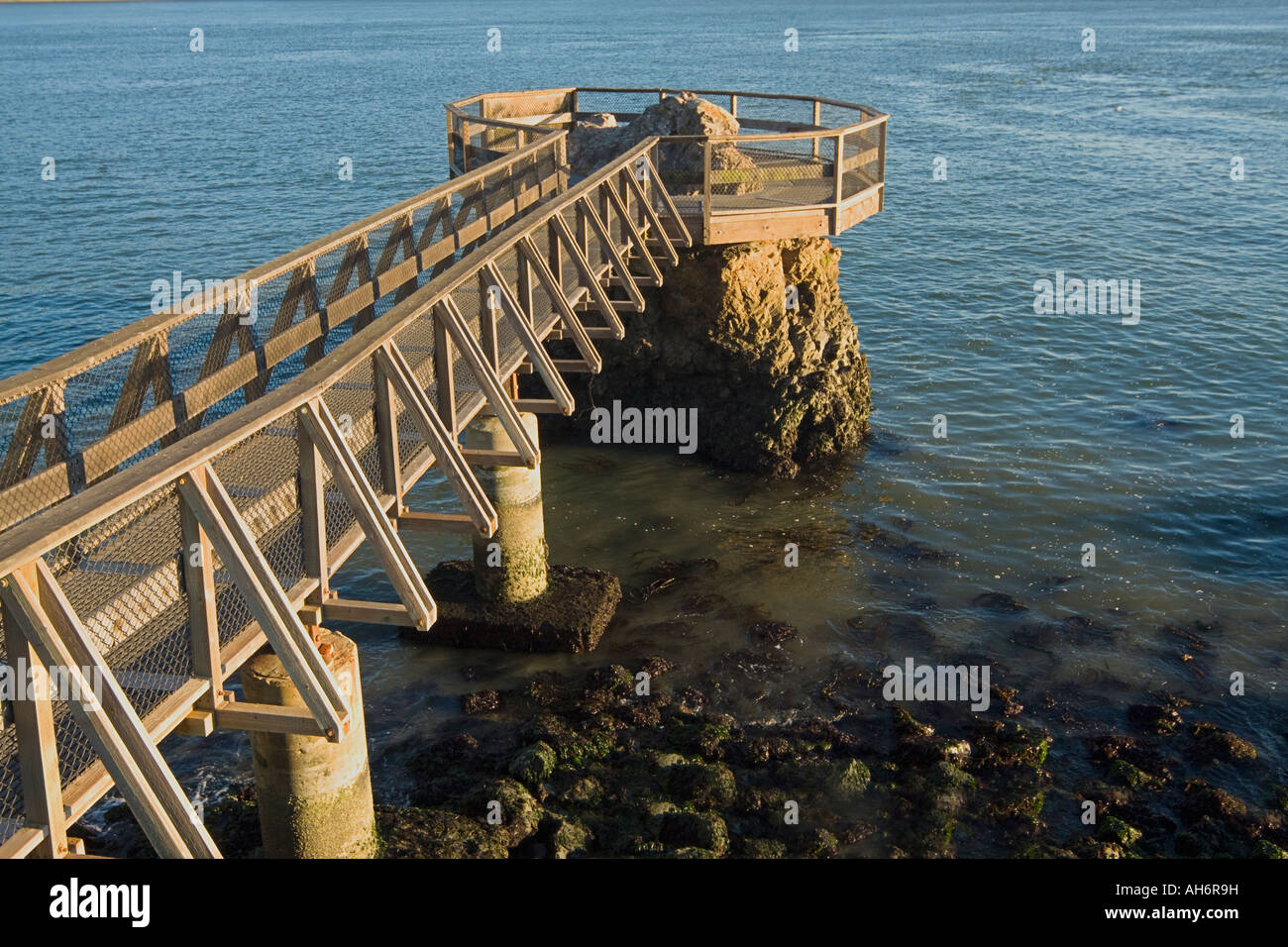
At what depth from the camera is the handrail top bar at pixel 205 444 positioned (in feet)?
21.1

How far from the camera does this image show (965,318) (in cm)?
3331

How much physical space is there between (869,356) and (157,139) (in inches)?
1588

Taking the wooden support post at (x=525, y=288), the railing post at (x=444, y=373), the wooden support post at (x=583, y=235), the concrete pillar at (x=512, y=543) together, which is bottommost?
the concrete pillar at (x=512, y=543)

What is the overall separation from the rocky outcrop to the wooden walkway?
26.2ft

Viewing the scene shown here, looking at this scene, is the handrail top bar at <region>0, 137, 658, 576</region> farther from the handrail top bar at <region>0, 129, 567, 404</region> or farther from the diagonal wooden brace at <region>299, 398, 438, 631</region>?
the handrail top bar at <region>0, 129, 567, 404</region>

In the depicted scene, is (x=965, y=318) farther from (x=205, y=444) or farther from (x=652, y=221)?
(x=205, y=444)

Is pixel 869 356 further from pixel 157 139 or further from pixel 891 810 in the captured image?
pixel 157 139

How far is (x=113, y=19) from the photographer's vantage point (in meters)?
184

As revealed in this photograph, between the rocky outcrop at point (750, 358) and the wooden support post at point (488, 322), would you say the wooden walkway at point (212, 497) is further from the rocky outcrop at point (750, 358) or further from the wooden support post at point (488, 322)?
the rocky outcrop at point (750, 358)

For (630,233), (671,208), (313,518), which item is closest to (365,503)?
(313,518)

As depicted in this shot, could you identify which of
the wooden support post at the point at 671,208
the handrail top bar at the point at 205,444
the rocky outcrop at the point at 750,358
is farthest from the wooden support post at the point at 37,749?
the rocky outcrop at the point at 750,358

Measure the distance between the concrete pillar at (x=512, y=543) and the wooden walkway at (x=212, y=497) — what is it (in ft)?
7.86

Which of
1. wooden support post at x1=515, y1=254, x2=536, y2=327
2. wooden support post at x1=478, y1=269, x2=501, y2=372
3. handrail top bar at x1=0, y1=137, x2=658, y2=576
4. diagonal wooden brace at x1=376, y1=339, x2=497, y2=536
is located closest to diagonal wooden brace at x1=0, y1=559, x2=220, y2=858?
handrail top bar at x1=0, y1=137, x2=658, y2=576

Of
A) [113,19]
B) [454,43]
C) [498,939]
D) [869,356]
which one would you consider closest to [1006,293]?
[869,356]
